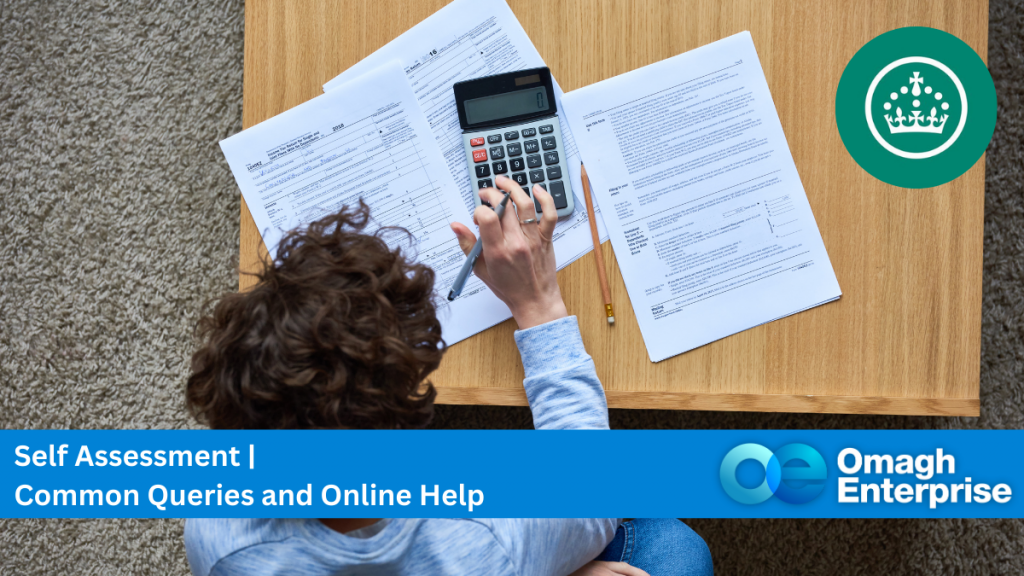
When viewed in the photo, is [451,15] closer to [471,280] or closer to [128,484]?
[471,280]

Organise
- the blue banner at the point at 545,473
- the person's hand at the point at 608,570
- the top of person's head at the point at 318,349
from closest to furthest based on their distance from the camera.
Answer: the top of person's head at the point at 318,349 → the blue banner at the point at 545,473 → the person's hand at the point at 608,570

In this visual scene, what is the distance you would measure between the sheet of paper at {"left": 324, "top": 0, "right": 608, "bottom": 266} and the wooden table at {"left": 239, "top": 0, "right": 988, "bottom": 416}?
14mm

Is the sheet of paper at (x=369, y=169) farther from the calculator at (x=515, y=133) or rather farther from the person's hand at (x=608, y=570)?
the person's hand at (x=608, y=570)

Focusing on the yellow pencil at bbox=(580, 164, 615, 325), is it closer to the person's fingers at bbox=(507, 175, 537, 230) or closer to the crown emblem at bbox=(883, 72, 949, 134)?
the person's fingers at bbox=(507, 175, 537, 230)

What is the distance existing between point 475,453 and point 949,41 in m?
0.65

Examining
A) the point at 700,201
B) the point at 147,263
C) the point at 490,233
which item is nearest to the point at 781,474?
the point at 700,201

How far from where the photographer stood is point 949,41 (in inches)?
27.0

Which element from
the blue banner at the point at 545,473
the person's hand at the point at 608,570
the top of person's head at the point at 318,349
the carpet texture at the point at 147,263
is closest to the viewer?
the top of person's head at the point at 318,349

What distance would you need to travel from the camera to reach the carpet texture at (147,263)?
105cm

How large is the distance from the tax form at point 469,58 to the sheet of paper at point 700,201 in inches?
1.2

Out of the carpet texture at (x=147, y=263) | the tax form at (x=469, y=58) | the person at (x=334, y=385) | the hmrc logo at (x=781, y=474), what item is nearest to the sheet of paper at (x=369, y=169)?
the tax form at (x=469, y=58)

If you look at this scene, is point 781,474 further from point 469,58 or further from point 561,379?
point 469,58

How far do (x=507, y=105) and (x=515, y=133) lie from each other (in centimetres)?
3

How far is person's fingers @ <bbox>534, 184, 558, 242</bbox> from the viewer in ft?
2.20
